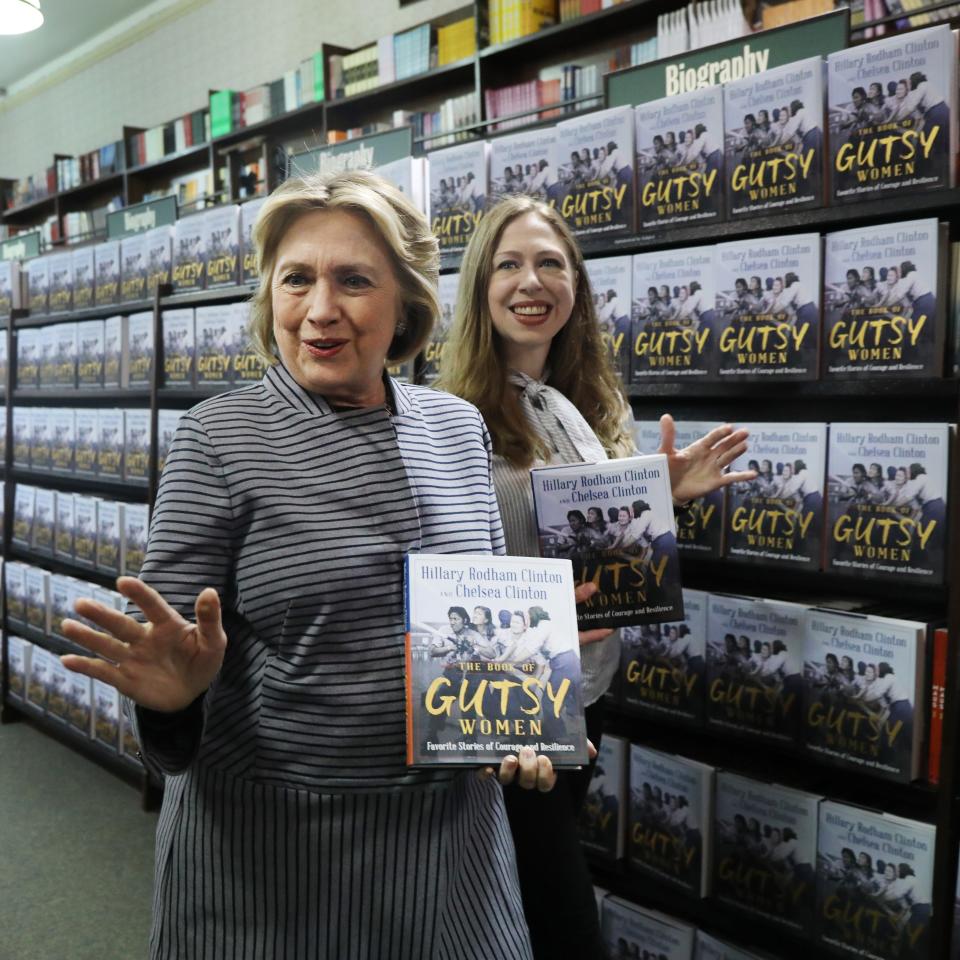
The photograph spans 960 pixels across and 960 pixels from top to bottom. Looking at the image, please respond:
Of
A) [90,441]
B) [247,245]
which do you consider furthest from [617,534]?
[90,441]

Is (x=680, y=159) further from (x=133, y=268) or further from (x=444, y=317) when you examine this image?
(x=133, y=268)

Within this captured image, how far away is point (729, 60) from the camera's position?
199 cm

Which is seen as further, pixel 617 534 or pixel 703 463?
pixel 703 463

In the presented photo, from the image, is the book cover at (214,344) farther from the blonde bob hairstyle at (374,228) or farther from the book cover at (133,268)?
the blonde bob hairstyle at (374,228)

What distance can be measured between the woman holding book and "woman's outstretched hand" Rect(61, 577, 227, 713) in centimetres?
70

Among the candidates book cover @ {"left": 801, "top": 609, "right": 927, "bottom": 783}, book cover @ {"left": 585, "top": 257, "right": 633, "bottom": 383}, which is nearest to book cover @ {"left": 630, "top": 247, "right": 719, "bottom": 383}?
book cover @ {"left": 585, "top": 257, "right": 633, "bottom": 383}

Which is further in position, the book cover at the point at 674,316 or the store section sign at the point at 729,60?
the book cover at the point at 674,316

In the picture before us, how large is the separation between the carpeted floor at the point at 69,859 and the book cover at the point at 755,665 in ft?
5.72

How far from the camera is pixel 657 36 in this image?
4488 mm

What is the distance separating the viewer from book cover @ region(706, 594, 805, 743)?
1.85 meters

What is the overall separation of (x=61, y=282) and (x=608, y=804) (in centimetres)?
316

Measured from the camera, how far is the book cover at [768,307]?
1808 millimetres

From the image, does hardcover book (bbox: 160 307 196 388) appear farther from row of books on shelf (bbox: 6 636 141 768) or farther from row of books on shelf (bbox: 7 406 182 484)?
row of books on shelf (bbox: 6 636 141 768)

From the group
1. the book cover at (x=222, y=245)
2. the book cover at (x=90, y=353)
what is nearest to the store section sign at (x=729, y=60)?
the book cover at (x=222, y=245)
